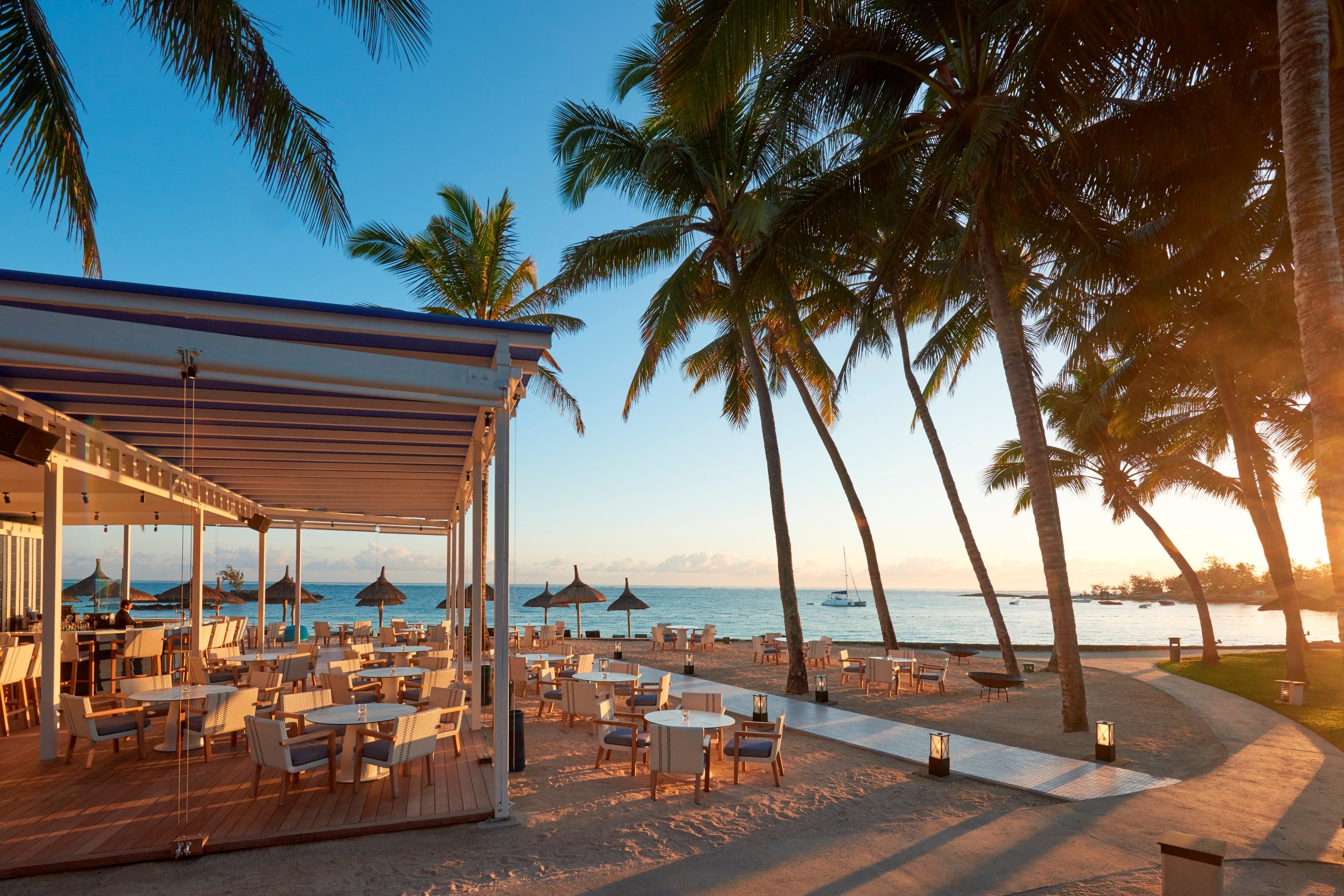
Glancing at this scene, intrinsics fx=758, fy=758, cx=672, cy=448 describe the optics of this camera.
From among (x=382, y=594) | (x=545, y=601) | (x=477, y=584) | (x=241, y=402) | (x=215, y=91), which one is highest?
(x=215, y=91)

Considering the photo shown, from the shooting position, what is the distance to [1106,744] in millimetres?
8664

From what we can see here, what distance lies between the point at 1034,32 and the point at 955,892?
29.6 feet

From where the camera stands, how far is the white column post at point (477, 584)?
8.77 m

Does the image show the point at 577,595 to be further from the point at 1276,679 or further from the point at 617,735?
the point at 1276,679

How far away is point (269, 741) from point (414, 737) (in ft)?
3.64

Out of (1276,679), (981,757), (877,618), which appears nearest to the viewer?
(981,757)

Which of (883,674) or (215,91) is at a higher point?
(215,91)

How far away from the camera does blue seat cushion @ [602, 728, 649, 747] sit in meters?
8.00

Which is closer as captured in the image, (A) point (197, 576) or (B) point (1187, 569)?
(A) point (197, 576)

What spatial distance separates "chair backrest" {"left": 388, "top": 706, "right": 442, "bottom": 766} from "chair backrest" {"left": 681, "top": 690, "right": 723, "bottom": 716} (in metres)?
2.90

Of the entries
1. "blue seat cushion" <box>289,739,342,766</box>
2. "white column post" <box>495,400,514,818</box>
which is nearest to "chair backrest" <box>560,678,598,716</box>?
"white column post" <box>495,400,514,818</box>

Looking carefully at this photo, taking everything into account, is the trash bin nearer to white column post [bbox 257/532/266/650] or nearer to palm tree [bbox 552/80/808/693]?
palm tree [bbox 552/80/808/693]

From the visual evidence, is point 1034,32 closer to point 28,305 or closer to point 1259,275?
point 1259,275

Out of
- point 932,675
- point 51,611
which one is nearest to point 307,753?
point 51,611
